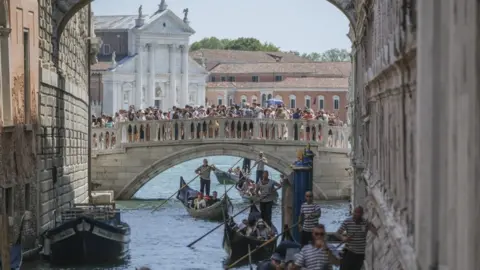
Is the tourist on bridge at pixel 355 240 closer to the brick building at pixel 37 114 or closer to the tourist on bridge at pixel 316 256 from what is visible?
the tourist on bridge at pixel 316 256

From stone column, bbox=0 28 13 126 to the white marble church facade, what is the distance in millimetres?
42891

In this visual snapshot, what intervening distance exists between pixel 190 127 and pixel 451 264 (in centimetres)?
2132

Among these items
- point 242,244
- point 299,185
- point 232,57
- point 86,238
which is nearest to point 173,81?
point 232,57

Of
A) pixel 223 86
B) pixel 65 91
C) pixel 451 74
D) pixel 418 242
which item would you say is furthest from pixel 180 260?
pixel 223 86

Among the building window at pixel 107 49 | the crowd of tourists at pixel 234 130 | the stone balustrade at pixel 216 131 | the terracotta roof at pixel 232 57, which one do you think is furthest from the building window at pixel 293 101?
the stone balustrade at pixel 216 131

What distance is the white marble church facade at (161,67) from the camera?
2207 inches

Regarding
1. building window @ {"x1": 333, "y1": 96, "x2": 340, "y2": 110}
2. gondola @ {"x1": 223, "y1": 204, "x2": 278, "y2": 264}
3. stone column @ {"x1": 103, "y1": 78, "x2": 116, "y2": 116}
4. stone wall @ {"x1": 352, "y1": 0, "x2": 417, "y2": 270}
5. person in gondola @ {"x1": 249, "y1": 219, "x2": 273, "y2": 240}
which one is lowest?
gondola @ {"x1": 223, "y1": 204, "x2": 278, "y2": 264}

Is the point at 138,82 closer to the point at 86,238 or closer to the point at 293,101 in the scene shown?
the point at 293,101

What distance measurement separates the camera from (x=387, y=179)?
832cm

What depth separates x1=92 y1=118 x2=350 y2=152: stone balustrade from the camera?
82.2 feet

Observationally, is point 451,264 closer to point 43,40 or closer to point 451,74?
point 451,74

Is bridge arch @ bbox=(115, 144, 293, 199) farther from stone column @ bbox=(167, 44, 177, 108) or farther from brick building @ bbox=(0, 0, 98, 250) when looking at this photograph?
stone column @ bbox=(167, 44, 177, 108)

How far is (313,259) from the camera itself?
324 inches

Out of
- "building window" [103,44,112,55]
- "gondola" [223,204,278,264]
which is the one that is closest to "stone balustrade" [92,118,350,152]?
"gondola" [223,204,278,264]
